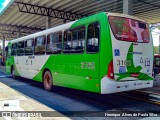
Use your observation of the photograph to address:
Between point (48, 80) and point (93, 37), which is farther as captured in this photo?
point (48, 80)

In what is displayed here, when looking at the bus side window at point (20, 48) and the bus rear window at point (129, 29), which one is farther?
the bus side window at point (20, 48)

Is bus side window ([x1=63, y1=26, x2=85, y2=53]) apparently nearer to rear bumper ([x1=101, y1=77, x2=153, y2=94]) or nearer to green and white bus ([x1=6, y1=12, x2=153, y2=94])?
green and white bus ([x1=6, y1=12, x2=153, y2=94])

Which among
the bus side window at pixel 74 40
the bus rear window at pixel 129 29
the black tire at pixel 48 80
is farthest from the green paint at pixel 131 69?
the black tire at pixel 48 80

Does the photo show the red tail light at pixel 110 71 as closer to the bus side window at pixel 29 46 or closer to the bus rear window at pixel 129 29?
the bus rear window at pixel 129 29

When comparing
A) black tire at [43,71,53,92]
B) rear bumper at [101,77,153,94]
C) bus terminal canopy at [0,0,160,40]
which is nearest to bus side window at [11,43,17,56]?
black tire at [43,71,53,92]

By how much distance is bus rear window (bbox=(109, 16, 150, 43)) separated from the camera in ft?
23.9

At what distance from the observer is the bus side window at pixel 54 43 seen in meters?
9.74

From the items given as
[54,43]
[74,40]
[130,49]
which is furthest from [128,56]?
[54,43]

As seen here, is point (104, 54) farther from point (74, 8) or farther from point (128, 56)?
point (74, 8)

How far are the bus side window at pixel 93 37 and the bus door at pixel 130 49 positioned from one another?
52 cm

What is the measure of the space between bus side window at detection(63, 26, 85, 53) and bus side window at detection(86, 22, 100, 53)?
372 mm

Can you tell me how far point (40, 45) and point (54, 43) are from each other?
5.88ft

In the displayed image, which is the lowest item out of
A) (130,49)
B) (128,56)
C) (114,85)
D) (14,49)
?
(114,85)

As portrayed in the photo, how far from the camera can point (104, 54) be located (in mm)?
6969
